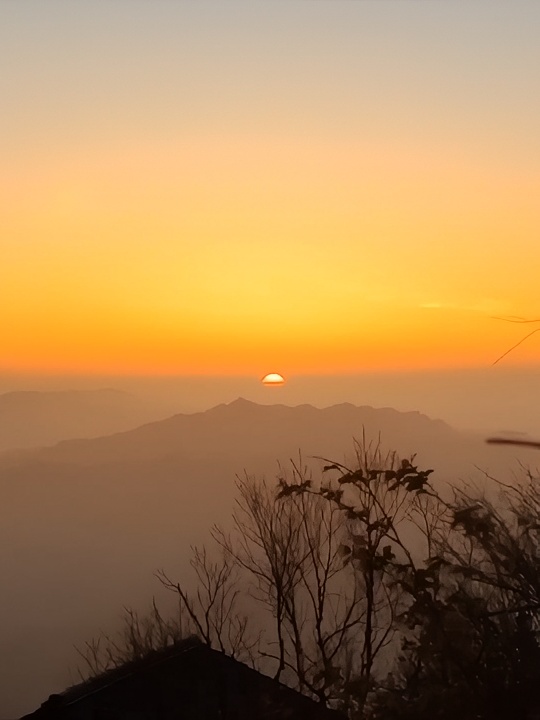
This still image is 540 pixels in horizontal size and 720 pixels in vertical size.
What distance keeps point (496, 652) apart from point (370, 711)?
140 centimetres

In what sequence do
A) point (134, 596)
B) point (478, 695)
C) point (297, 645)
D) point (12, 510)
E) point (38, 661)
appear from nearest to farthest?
point (478, 695)
point (297, 645)
point (38, 661)
point (134, 596)
point (12, 510)

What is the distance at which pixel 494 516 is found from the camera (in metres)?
9.19

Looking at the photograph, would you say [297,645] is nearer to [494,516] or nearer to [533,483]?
[533,483]

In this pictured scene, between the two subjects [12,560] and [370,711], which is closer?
[370,711]

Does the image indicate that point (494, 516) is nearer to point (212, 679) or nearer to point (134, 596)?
point (212, 679)

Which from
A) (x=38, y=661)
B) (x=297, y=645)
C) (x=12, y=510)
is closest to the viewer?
(x=297, y=645)

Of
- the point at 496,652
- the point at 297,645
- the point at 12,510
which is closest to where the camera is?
the point at 496,652

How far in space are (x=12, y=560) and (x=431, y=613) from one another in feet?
493

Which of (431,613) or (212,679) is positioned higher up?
(431,613)

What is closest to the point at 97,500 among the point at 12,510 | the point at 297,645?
the point at 12,510

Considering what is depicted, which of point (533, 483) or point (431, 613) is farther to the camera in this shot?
point (533, 483)

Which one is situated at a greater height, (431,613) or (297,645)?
(431,613)

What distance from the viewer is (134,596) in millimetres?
116938

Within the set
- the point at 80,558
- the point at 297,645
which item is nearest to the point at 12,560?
the point at 80,558
